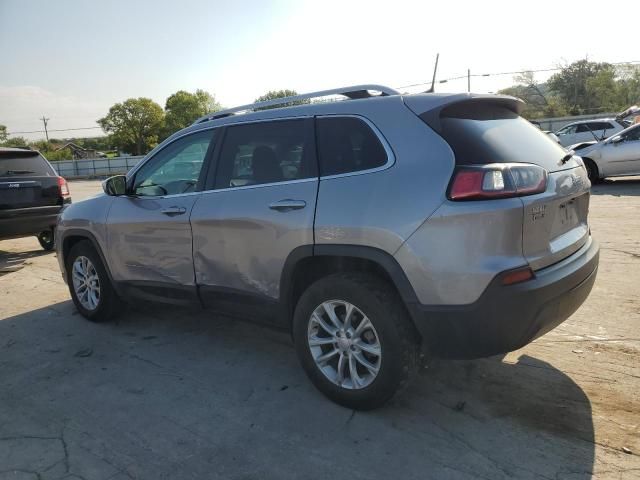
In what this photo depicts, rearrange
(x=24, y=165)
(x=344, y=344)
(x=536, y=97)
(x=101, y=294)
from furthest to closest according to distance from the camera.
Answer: (x=536, y=97) < (x=24, y=165) < (x=101, y=294) < (x=344, y=344)

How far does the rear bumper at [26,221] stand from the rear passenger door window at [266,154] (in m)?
5.27

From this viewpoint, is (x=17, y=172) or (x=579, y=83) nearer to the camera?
(x=17, y=172)

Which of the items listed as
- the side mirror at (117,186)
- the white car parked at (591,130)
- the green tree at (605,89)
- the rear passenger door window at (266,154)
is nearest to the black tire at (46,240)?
the side mirror at (117,186)

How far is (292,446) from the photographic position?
9.12ft

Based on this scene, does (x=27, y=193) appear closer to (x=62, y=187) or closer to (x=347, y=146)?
(x=62, y=187)

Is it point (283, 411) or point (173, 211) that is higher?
point (173, 211)

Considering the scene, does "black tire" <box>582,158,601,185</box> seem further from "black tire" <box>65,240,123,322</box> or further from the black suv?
"black tire" <box>65,240,123,322</box>

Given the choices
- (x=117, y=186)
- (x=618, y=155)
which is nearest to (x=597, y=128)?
(x=618, y=155)

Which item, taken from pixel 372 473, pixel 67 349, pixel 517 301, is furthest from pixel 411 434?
pixel 67 349

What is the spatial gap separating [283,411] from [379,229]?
1286mm

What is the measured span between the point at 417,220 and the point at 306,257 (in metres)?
0.79

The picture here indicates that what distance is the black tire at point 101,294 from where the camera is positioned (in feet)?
15.7

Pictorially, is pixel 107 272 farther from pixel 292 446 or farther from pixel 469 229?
pixel 469 229

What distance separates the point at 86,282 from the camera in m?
4.98
